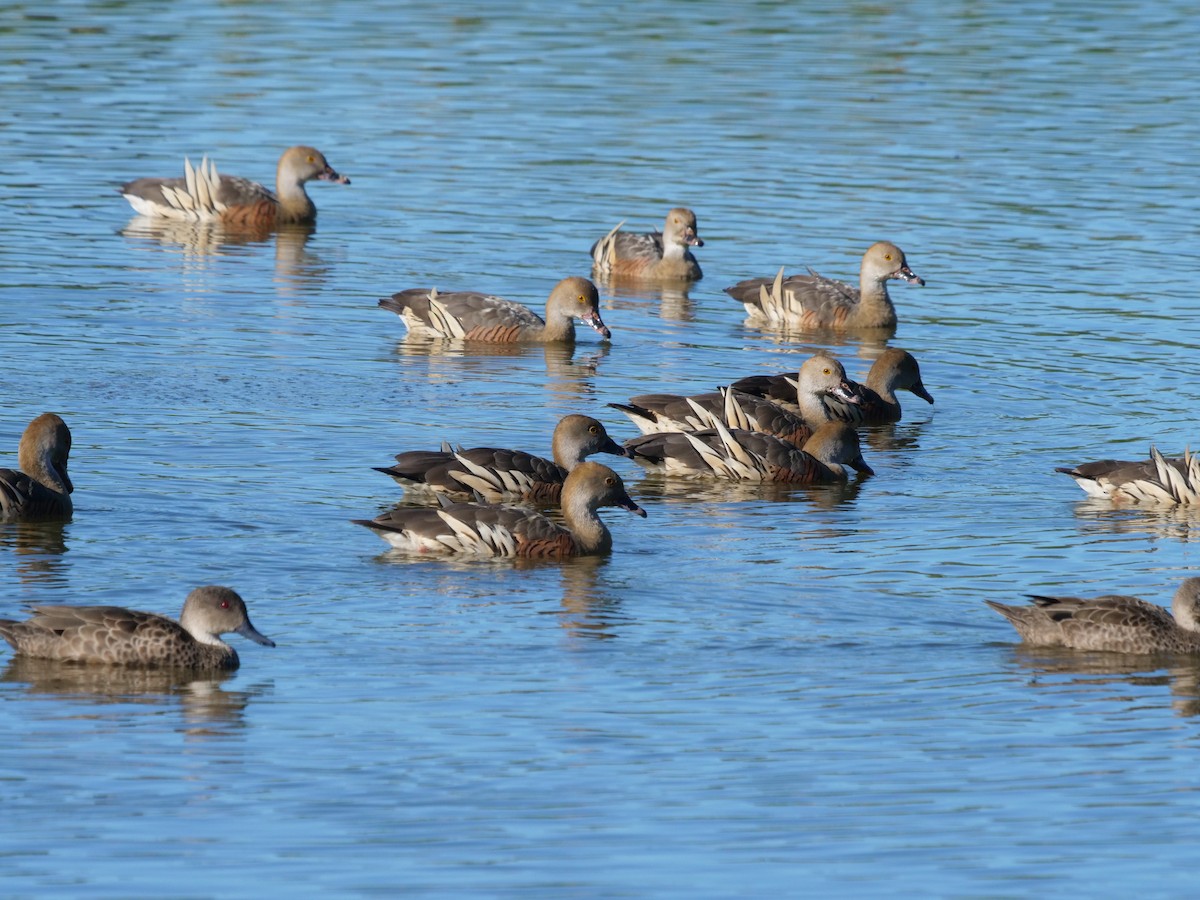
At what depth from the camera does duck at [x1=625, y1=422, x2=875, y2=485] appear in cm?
1816

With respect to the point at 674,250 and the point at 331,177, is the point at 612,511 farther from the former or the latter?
the point at 331,177

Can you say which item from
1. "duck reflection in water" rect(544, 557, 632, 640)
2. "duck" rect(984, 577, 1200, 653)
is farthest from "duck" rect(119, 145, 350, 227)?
"duck" rect(984, 577, 1200, 653)

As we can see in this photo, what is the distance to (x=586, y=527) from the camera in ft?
51.1

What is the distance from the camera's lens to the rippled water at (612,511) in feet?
35.1

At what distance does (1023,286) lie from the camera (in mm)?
25875

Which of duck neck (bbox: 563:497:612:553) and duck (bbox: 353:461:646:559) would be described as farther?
duck neck (bbox: 563:497:612:553)

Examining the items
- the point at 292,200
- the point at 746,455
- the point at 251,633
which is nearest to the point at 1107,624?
the point at 251,633

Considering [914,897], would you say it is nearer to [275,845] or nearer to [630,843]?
[630,843]

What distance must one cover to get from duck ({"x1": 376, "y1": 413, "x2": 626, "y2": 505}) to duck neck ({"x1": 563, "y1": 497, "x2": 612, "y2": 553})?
1066mm

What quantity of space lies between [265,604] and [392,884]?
4320 mm

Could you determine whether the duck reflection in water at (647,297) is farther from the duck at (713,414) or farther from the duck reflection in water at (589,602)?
the duck reflection in water at (589,602)

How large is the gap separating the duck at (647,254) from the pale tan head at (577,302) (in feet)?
10.5

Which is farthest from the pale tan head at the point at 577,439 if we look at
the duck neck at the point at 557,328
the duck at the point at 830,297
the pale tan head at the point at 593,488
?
the duck at the point at 830,297

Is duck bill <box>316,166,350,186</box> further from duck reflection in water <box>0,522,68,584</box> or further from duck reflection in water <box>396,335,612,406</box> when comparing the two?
duck reflection in water <box>0,522,68,584</box>
